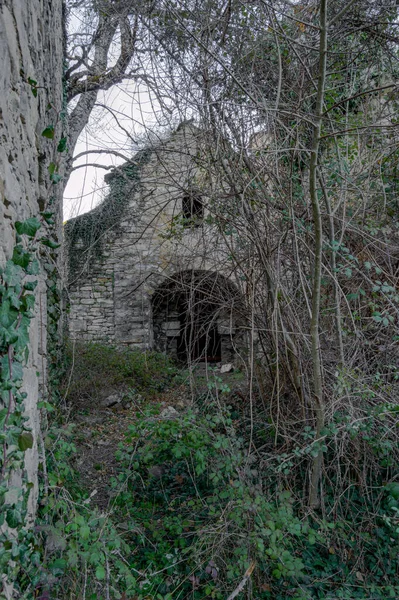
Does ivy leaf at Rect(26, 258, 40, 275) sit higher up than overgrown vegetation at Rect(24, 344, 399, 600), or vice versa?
ivy leaf at Rect(26, 258, 40, 275)

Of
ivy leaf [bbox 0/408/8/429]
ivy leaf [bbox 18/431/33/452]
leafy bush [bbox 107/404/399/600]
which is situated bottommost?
leafy bush [bbox 107/404/399/600]

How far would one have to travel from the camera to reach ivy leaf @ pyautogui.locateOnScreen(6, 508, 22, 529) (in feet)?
4.83

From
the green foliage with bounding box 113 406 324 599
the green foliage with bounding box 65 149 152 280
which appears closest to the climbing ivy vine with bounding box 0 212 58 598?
the green foliage with bounding box 113 406 324 599

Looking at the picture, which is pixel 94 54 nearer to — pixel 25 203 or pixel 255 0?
pixel 255 0

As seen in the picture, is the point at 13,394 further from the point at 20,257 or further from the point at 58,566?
the point at 58,566

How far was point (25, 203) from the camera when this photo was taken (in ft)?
6.56

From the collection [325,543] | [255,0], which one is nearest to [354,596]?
[325,543]

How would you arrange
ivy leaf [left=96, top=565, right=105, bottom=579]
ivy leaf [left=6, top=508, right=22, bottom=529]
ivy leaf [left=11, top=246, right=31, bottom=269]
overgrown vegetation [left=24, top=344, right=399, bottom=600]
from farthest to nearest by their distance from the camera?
overgrown vegetation [left=24, top=344, right=399, bottom=600], ivy leaf [left=96, top=565, right=105, bottom=579], ivy leaf [left=11, top=246, right=31, bottom=269], ivy leaf [left=6, top=508, right=22, bottom=529]

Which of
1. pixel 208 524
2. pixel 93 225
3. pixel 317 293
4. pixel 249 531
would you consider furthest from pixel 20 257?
pixel 93 225

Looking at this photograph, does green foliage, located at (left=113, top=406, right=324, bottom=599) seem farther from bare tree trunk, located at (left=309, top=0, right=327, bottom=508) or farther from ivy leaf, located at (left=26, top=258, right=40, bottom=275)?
ivy leaf, located at (left=26, top=258, right=40, bottom=275)

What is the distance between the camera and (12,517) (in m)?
→ 1.48

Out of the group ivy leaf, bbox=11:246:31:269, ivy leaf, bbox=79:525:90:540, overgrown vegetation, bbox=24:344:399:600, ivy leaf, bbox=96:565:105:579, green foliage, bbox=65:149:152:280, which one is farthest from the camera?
green foliage, bbox=65:149:152:280

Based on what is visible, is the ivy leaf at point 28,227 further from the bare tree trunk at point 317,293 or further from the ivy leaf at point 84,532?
the bare tree trunk at point 317,293

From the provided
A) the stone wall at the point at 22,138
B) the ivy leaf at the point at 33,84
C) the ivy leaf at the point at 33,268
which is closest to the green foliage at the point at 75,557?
the stone wall at the point at 22,138
